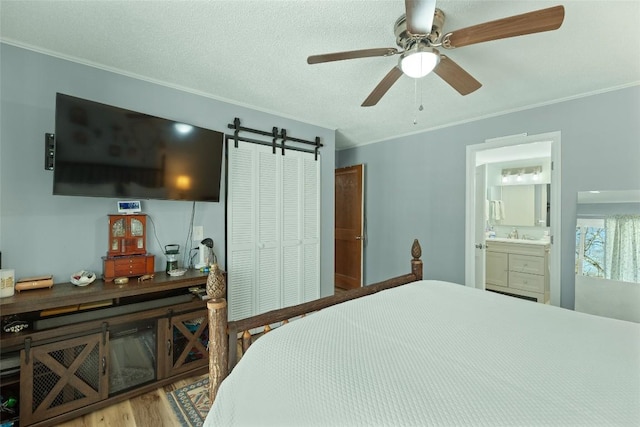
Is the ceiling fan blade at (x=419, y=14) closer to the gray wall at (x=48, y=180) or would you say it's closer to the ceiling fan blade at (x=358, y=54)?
the ceiling fan blade at (x=358, y=54)

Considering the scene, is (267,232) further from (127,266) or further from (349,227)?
(349,227)

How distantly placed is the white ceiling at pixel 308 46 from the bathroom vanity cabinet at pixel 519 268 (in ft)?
7.36

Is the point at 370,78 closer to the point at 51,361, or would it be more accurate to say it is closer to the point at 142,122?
the point at 142,122

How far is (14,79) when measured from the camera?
1.88 metres

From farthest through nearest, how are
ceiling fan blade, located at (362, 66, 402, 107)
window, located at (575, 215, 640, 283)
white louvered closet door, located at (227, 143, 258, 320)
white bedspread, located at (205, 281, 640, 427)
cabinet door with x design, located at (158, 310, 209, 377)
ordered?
white louvered closet door, located at (227, 143, 258, 320) → window, located at (575, 215, 640, 283) → cabinet door with x design, located at (158, 310, 209, 377) → ceiling fan blade, located at (362, 66, 402, 107) → white bedspread, located at (205, 281, 640, 427)

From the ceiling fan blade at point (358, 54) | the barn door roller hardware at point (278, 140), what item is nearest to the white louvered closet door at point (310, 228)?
the barn door roller hardware at point (278, 140)

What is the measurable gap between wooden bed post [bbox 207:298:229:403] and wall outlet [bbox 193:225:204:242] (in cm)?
155

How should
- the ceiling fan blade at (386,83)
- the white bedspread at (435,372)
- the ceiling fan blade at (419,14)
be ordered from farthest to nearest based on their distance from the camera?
the ceiling fan blade at (386,83)
the ceiling fan blade at (419,14)
the white bedspread at (435,372)

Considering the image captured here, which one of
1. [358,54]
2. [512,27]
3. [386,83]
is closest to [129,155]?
[358,54]

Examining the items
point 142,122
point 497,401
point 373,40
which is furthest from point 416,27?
point 142,122

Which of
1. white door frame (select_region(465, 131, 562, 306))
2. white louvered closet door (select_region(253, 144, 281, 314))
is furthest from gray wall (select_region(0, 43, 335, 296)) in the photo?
white door frame (select_region(465, 131, 562, 306))

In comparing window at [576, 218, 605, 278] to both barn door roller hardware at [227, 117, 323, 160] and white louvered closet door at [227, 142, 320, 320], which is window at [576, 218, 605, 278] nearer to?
white louvered closet door at [227, 142, 320, 320]

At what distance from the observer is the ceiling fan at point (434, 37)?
1187mm

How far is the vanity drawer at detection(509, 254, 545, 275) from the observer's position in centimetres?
394
